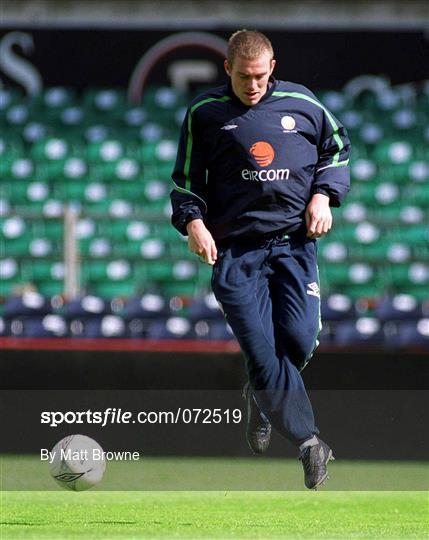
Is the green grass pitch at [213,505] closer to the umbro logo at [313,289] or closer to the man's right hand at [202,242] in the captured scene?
the umbro logo at [313,289]

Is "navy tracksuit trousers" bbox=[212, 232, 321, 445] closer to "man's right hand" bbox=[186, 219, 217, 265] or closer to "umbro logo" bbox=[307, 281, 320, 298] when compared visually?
"umbro logo" bbox=[307, 281, 320, 298]

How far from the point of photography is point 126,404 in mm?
9203

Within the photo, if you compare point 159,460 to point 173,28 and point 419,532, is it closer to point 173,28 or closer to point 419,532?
point 419,532

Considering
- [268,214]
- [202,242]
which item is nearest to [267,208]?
[268,214]

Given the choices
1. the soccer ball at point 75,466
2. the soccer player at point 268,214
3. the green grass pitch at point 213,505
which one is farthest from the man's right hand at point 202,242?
the soccer ball at point 75,466

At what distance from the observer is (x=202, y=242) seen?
5.35 m

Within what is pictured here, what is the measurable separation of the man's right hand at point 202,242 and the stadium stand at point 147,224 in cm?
504

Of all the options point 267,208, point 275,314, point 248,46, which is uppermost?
point 248,46

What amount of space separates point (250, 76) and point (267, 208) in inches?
22.5

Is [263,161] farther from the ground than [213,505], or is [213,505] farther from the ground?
[263,161]

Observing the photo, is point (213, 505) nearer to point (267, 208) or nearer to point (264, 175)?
point (267, 208)

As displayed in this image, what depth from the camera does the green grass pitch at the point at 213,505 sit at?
536 cm

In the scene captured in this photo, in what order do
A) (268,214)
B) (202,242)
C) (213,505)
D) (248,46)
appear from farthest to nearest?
(213,505) < (268,214) < (202,242) < (248,46)

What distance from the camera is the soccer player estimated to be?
5.43 m
